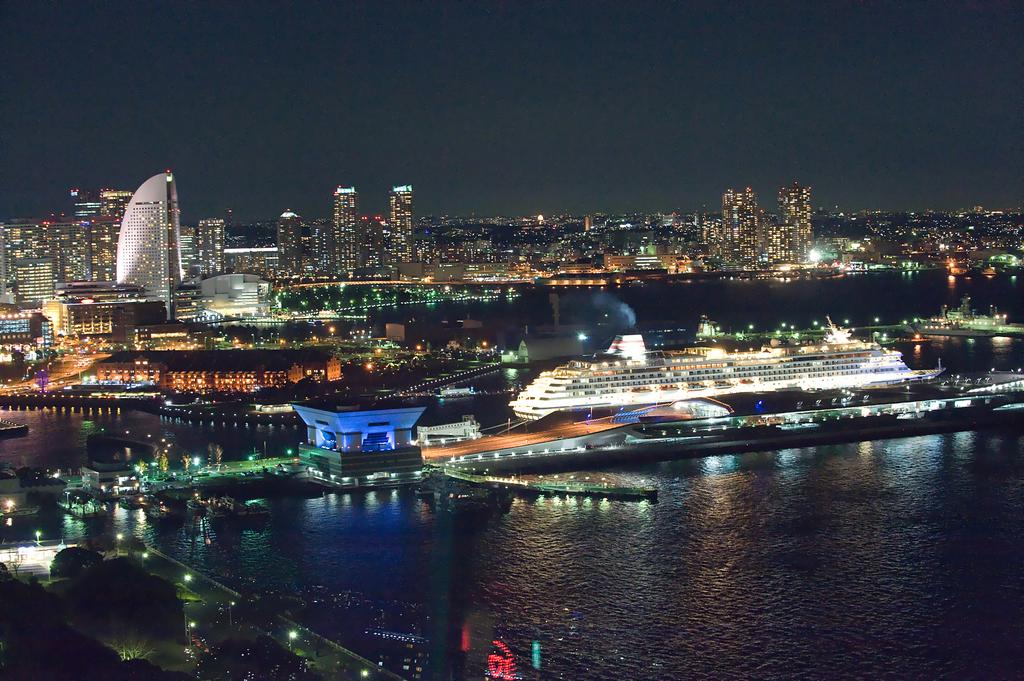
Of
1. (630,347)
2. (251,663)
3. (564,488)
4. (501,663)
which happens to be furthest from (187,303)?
(501,663)

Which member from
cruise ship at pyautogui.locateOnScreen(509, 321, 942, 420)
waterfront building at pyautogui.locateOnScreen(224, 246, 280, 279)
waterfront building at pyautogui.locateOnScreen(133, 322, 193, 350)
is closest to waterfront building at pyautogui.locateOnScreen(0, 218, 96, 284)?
waterfront building at pyautogui.locateOnScreen(133, 322, 193, 350)

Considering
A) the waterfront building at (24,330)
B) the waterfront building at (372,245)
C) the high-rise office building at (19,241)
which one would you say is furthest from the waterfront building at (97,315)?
the waterfront building at (372,245)

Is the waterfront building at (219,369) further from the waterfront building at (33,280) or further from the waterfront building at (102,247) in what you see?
Answer: the waterfront building at (102,247)

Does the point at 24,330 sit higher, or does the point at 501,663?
the point at 24,330

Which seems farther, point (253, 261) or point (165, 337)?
point (253, 261)

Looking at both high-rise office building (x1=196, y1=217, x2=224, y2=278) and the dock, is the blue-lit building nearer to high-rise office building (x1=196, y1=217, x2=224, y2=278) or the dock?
the dock

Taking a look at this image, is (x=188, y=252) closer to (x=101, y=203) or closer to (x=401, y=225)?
(x=101, y=203)
